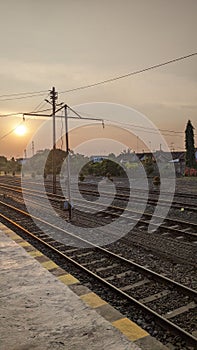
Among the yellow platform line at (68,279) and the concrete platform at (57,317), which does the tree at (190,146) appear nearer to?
the concrete platform at (57,317)

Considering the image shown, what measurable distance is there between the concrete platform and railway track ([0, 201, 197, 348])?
0.50m

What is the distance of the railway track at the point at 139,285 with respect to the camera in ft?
16.5

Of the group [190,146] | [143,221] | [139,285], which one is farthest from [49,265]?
[190,146]

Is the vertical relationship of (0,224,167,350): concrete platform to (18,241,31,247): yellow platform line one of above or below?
below

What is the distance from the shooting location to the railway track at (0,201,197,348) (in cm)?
502

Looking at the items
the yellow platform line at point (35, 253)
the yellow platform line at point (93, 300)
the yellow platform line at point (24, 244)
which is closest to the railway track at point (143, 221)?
the yellow platform line at point (24, 244)

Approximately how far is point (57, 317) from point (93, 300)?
2.80ft

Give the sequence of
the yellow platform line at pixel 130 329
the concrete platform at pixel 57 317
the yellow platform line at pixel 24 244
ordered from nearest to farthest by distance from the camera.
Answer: the concrete platform at pixel 57 317, the yellow platform line at pixel 130 329, the yellow platform line at pixel 24 244

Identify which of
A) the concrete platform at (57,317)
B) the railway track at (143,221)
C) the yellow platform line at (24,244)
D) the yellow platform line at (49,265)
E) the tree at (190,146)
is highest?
the tree at (190,146)

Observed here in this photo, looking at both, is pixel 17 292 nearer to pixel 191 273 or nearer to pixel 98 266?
pixel 98 266

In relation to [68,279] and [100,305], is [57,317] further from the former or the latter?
[68,279]

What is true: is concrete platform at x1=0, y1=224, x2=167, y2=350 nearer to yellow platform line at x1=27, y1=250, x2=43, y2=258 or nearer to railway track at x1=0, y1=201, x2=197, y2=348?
railway track at x1=0, y1=201, x2=197, y2=348

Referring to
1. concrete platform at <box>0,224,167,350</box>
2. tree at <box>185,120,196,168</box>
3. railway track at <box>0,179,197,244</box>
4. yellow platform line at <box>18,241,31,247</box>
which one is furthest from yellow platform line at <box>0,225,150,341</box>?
tree at <box>185,120,196,168</box>

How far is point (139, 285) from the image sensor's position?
6.45 metres
